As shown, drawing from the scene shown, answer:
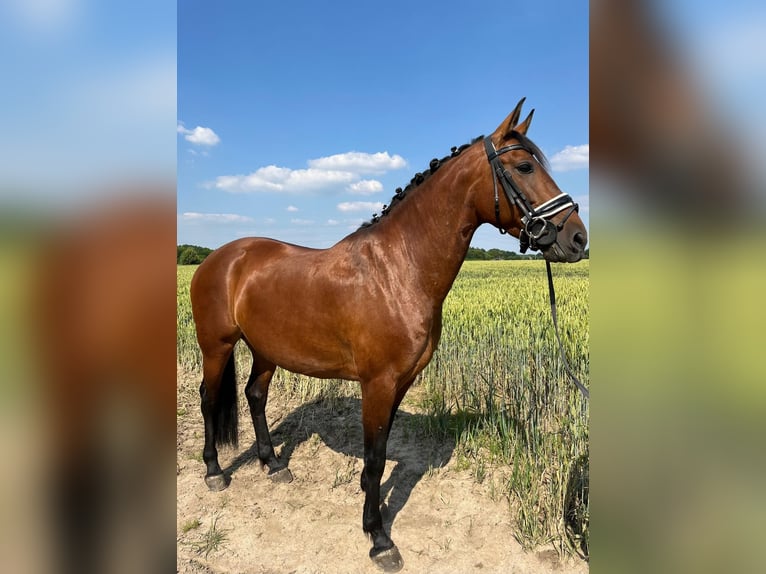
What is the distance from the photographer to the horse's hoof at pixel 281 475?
3.86m

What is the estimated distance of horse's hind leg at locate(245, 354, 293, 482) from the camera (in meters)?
3.93

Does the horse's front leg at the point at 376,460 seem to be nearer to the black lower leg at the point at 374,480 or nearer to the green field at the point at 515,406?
the black lower leg at the point at 374,480

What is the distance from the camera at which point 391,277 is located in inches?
111

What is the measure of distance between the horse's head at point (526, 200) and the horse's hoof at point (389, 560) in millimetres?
2269

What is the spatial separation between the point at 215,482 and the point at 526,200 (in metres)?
3.61

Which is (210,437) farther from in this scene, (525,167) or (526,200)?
(525,167)

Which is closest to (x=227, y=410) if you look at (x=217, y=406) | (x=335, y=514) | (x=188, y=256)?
(x=217, y=406)

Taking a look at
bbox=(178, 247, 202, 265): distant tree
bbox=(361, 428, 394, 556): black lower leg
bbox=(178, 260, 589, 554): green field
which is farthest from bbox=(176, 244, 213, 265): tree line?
bbox=(361, 428, 394, 556): black lower leg
